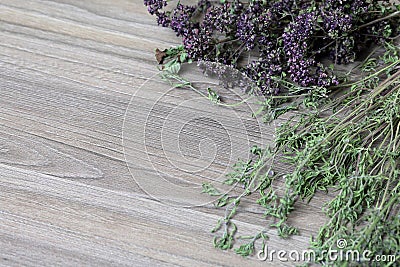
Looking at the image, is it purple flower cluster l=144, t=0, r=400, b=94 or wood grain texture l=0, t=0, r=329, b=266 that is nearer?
wood grain texture l=0, t=0, r=329, b=266

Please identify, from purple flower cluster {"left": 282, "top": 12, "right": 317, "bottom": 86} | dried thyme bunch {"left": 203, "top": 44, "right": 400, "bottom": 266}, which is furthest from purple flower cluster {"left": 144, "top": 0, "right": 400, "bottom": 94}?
dried thyme bunch {"left": 203, "top": 44, "right": 400, "bottom": 266}

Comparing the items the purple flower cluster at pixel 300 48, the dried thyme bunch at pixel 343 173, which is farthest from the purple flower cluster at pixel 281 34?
the dried thyme bunch at pixel 343 173

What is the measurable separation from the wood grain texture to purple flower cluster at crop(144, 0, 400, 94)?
0.08 metres

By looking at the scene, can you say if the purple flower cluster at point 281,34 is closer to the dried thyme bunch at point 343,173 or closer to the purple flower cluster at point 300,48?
the purple flower cluster at point 300,48

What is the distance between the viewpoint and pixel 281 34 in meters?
1.37

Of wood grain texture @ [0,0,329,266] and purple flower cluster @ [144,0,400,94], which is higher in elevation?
purple flower cluster @ [144,0,400,94]

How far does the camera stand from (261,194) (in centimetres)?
113

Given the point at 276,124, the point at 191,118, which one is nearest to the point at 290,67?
the point at 276,124

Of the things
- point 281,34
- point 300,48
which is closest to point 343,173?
point 300,48

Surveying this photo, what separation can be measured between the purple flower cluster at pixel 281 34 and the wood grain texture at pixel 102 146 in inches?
3.3

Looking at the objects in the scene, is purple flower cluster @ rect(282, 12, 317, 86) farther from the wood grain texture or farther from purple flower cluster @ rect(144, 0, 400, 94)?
the wood grain texture

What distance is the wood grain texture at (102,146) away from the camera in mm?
1085

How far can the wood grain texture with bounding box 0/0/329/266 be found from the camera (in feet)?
3.56

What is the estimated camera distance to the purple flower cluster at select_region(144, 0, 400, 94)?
1265 mm
